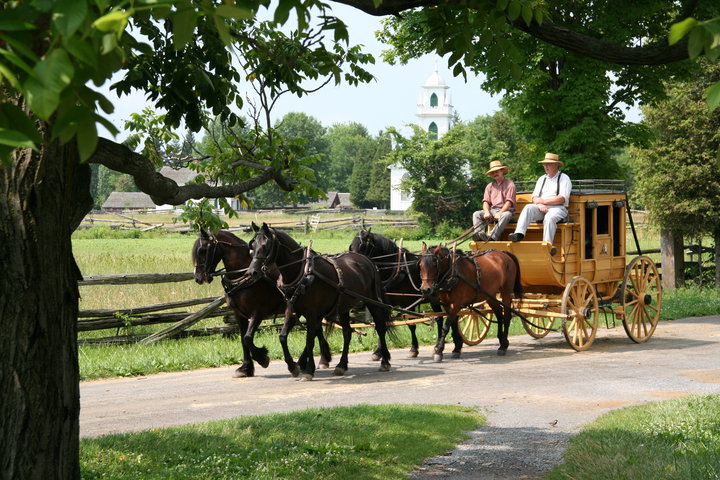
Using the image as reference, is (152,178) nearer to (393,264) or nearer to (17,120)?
(17,120)

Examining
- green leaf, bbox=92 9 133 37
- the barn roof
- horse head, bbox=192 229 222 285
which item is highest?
the barn roof

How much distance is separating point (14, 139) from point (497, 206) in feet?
42.5

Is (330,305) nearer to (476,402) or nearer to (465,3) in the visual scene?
(476,402)

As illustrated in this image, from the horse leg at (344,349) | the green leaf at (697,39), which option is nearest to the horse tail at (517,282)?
the horse leg at (344,349)

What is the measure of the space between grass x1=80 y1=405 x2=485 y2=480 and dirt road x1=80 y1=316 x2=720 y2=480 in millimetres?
326

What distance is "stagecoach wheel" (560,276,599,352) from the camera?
14.1 meters

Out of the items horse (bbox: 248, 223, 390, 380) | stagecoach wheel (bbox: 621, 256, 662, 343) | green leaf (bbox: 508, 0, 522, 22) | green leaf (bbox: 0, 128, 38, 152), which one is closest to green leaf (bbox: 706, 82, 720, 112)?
green leaf (bbox: 0, 128, 38, 152)

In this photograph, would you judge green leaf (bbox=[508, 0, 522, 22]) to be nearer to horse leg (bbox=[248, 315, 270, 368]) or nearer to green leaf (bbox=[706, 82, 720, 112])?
green leaf (bbox=[706, 82, 720, 112])

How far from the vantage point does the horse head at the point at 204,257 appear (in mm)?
12609

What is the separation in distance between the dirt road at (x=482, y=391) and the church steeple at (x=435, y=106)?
291 feet

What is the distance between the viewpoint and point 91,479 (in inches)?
249

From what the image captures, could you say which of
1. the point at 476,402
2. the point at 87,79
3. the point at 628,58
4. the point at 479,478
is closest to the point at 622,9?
the point at 476,402

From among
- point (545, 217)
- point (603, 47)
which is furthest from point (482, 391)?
point (603, 47)

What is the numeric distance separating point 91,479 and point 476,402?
505cm
